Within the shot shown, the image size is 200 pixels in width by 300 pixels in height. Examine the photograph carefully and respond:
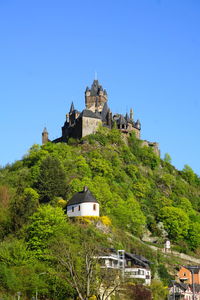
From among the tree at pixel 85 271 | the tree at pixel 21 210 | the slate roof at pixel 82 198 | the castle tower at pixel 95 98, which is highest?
the castle tower at pixel 95 98

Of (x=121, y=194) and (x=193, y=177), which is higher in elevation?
(x=193, y=177)

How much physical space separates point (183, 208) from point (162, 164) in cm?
2080

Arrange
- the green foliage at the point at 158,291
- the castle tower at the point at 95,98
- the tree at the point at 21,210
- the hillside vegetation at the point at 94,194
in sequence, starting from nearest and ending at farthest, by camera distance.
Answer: the hillside vegetation at the point at 94,194 < the green foliage at the point at 158,291 < the tree at the point at 21,210 < the castle tower at the point at 95,98

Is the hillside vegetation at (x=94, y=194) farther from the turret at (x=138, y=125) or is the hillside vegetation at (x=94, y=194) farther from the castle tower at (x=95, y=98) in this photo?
the castle tower at (x=95, y=98)

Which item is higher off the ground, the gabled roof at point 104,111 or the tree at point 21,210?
the gabled roof at point 104,111

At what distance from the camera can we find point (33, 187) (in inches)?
4065

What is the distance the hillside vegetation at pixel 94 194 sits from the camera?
67875 mm

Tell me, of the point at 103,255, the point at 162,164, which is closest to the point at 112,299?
the point at 103,255

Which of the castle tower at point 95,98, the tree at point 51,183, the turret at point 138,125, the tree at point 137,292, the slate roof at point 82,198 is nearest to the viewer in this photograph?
the tree at point 137,292

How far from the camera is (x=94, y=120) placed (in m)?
135

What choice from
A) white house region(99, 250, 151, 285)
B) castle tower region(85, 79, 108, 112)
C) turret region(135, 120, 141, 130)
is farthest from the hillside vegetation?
castle tower region(85, 79, 108, 112)

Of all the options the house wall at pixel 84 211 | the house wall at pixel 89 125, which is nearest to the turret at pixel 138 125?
the house wall at pixel 89 125

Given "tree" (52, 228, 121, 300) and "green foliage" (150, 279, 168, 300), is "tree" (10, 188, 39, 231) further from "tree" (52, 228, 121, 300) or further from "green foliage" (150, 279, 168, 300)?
"green foliage" (150, 279, 168, 300)

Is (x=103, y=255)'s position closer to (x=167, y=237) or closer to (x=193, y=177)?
(x=167, y=237)
